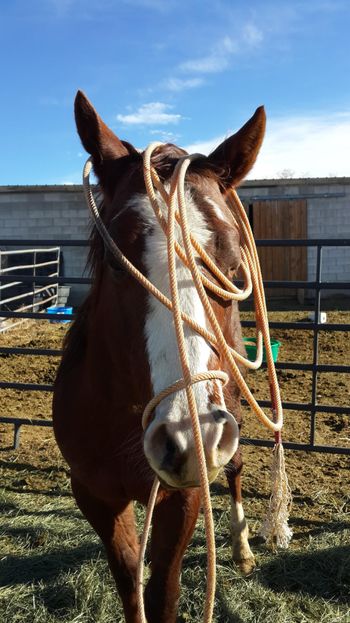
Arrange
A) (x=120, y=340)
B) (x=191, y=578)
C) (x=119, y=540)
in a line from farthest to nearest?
(x=191, y=578), (x=119, y=540), (x=120, y=340)

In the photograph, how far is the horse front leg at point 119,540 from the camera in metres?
2.15

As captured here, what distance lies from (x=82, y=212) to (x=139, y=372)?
11681 mm

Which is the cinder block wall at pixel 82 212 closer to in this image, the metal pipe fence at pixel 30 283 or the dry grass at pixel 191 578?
the metal pipe fence at pixel 30 283

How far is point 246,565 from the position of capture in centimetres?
274

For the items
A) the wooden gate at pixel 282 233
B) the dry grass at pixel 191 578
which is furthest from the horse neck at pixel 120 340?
the wooden gate at pixel 282 233

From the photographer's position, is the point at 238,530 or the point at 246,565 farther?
the point at 238,530

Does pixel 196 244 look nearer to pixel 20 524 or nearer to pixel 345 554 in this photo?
pixel 345 554

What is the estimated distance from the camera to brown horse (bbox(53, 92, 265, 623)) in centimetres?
124

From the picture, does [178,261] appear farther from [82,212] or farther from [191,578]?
[82,212]

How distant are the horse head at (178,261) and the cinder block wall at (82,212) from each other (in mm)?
10895

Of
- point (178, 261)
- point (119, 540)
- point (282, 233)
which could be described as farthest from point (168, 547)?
point (282, 233)

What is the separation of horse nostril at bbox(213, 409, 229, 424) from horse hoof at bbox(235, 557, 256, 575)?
6.26 feet

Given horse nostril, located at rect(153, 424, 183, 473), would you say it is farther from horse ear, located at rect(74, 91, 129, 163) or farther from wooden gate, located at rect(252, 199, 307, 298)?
wooden gate, located at rect(252, 199, 307, 298)

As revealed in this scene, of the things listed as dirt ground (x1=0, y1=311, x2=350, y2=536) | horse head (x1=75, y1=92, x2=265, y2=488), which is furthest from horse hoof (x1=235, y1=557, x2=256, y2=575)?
horse head (x1=75, y1=92, x2=265, y2=488)
